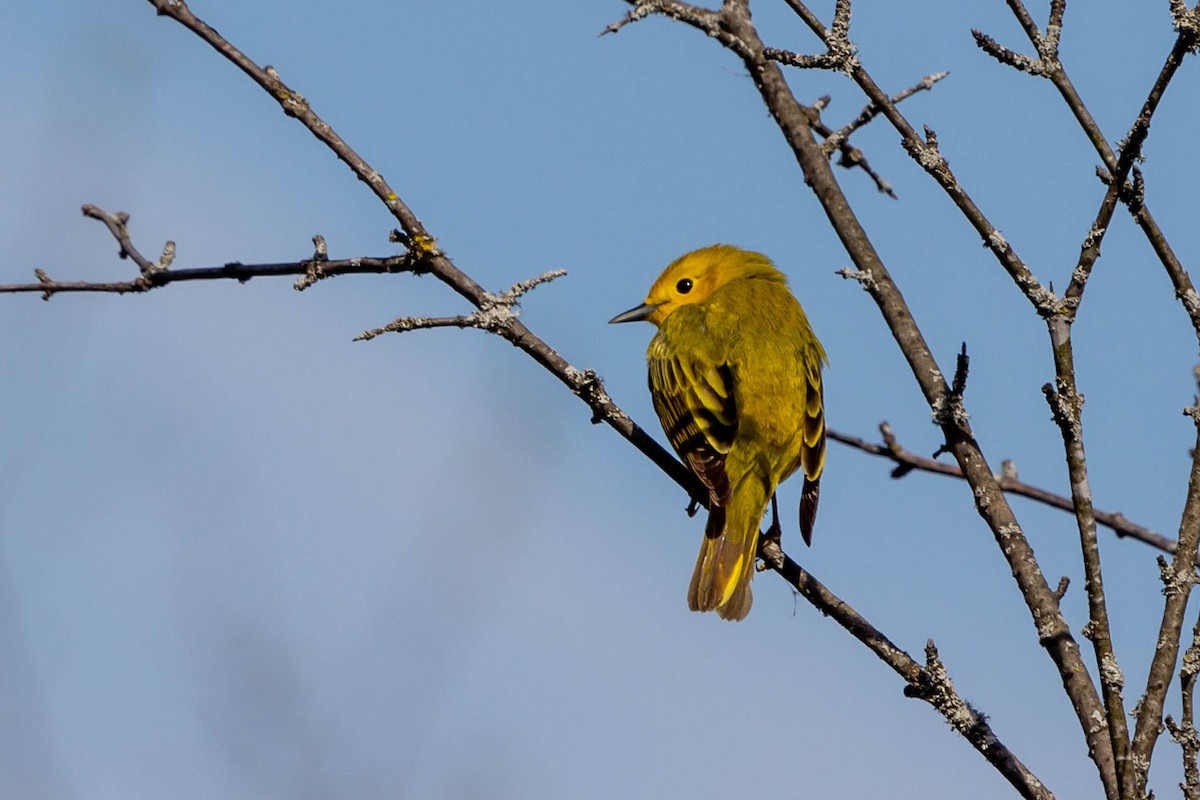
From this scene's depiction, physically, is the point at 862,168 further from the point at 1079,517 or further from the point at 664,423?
the point at 1079,517

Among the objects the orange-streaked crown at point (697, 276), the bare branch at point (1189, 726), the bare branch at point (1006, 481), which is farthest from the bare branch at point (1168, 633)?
the orange-streaked crown at point (697, 276)

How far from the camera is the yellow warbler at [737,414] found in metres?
5.33

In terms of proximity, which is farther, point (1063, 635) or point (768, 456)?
point (768, 456)

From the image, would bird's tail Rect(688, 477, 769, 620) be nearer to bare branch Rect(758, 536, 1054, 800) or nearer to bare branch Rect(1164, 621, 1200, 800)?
bare branch Rect(758, 536, 1054, 800)

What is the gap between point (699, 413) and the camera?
221 inches

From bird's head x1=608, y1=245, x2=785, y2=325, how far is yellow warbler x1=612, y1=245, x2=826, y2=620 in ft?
2.13

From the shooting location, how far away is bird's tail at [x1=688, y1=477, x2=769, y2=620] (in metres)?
5.30

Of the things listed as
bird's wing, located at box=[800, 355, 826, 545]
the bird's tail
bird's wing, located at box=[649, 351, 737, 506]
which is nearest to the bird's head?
bird's wing, located at box=[649, 351, 737, 506]

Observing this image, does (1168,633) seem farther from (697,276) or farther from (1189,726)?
(697,276)

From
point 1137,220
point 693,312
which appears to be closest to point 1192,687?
point 1137,220

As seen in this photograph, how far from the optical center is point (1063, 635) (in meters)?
3.12

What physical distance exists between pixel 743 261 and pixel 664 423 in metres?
1.80

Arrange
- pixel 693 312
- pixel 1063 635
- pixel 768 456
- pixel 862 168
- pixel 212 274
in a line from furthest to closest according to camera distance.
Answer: pixel 693 312 → pixel 768 456 → pixel 862 168 → pixel 212 274 → pixel 1063 635

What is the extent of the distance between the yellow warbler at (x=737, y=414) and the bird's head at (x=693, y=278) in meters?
→ 0.65
